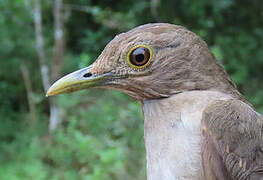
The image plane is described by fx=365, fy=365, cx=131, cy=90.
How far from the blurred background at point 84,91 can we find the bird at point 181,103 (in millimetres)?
2321

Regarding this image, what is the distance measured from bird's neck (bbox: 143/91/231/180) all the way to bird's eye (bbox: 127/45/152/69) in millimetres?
204

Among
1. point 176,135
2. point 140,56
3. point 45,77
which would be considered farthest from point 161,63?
point 45,77

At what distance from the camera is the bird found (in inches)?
61.5

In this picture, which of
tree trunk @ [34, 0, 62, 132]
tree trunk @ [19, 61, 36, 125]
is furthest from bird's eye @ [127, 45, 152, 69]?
tree trunk @ [19, 61, 36, 125]

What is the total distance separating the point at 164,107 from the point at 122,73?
10.7 inches

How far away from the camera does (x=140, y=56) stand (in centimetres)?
177

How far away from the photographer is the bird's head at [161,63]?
1.77m

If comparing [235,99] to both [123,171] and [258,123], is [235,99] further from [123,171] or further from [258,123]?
[123,171]

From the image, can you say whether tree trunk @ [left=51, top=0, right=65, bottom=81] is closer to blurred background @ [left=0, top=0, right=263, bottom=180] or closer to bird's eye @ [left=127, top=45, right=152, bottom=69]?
blurred background @ [left=0, top=0, right=263, bottom=180]

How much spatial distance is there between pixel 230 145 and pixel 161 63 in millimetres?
516

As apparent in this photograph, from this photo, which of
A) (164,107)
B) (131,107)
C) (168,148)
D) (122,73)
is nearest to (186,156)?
(168,148)

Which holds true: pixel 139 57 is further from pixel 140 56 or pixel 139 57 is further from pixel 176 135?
pixel 176 135

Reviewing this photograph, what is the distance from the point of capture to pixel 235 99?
1.76m

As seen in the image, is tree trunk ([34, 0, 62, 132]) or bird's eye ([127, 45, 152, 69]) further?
tree trunk ([34, 0, 62, 132])
